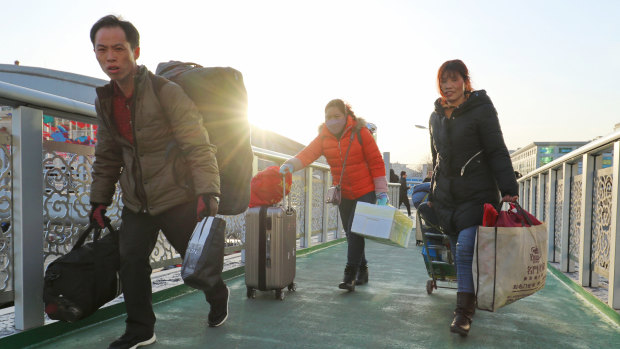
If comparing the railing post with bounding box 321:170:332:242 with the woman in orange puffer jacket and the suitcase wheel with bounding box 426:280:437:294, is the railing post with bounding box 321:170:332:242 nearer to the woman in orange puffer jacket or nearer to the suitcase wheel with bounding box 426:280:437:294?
the woman in orange puffer jacket

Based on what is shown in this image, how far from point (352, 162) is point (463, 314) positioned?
5.32ft

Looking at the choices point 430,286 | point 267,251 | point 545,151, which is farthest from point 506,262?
point 545,151

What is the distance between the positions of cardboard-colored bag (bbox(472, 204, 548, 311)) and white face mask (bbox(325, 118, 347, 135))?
1630mm

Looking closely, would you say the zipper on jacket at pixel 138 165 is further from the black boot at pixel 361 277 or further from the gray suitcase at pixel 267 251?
the black boot at pixel 361 277

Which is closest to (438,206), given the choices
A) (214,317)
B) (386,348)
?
(386,348)

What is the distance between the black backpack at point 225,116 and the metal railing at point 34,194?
694 mm

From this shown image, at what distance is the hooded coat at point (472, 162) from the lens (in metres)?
2.61

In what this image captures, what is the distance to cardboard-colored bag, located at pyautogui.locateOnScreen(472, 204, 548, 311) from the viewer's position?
243 cm

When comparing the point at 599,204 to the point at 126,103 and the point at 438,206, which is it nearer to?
the point at 438,206

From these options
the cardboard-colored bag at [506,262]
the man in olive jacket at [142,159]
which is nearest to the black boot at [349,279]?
the cardboard-colored bag at [506,262]

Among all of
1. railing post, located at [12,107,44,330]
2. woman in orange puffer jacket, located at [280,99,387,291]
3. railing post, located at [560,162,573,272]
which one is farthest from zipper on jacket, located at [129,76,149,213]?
railing post, located at [560,162,573,272]

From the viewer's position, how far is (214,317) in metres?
2.68

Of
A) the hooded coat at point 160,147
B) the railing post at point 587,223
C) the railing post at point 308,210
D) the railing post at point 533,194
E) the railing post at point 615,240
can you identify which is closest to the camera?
the hooded coat at point 160,147

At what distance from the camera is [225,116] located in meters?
2.46
